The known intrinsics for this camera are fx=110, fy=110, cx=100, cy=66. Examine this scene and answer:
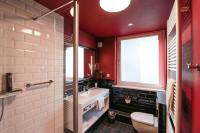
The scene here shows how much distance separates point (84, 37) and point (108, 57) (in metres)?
0.90

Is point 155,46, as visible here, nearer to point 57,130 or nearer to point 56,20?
point 56,20

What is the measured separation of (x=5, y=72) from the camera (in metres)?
1.13

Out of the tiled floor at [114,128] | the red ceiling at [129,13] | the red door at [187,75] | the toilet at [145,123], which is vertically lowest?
the tiled floor at [114,128]

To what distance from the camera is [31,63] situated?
1.38 m

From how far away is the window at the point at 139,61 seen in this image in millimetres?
2621

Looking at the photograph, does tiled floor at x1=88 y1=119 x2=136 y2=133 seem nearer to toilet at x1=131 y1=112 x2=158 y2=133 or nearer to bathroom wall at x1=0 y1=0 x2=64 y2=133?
toilet at x1=131 y1=112 x2=158 y2=133

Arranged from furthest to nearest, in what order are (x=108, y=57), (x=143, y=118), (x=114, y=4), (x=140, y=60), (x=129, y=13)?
(x=108, y=57)
(x=140, y=60)
(x=143, y=118)
(x=129, y=13)
(x=114, y=4)

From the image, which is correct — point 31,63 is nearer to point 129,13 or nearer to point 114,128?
point 129,13

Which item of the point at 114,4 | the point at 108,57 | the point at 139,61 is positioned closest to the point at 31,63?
the point at 114,4

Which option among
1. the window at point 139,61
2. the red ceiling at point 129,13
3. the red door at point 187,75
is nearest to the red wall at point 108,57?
the window at point 139,61

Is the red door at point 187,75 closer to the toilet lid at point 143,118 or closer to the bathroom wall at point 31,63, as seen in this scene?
the toilet lid at point 143,118

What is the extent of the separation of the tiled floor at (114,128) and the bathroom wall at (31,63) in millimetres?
949

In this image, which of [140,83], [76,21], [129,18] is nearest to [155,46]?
[140,83]

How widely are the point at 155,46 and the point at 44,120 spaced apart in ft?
8.71
